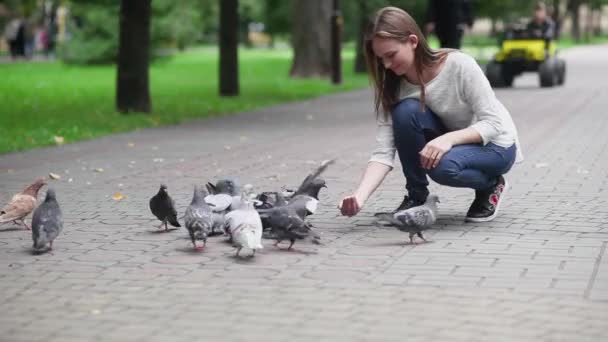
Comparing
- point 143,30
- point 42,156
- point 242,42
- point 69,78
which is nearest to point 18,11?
point 242,42

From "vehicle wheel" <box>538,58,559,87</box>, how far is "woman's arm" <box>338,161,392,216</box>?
17.5 m

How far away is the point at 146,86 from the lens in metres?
18.5

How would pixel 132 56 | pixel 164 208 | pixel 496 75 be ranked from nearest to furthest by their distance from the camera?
pixel 164 208
pixel 132 56
pixel 496 75

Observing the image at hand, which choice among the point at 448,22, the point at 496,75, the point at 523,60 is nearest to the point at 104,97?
the point at 448,22

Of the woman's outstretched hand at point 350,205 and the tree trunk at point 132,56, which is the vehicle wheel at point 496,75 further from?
the woman's outstretched hand at point 350,205

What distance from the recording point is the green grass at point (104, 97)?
52.6 feet

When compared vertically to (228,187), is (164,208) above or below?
below

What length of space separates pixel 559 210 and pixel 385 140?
63.6 inches

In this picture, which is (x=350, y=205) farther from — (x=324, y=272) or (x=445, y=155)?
(x=445, y=155)

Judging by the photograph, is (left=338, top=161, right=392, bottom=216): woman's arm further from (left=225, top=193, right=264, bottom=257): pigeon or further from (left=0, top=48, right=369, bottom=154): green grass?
(left=0, top=48, right=369, bottom=154): green grass

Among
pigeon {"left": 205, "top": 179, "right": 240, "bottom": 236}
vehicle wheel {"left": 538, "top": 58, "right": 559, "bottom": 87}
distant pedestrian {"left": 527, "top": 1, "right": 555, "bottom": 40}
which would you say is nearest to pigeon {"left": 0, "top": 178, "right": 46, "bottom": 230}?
pigeon {"left": 205, "top": 179, "right": 240, "bottom": 236}

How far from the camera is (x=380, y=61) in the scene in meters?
7.71

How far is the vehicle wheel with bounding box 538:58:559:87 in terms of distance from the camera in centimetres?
2462

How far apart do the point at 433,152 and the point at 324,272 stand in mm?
1433
